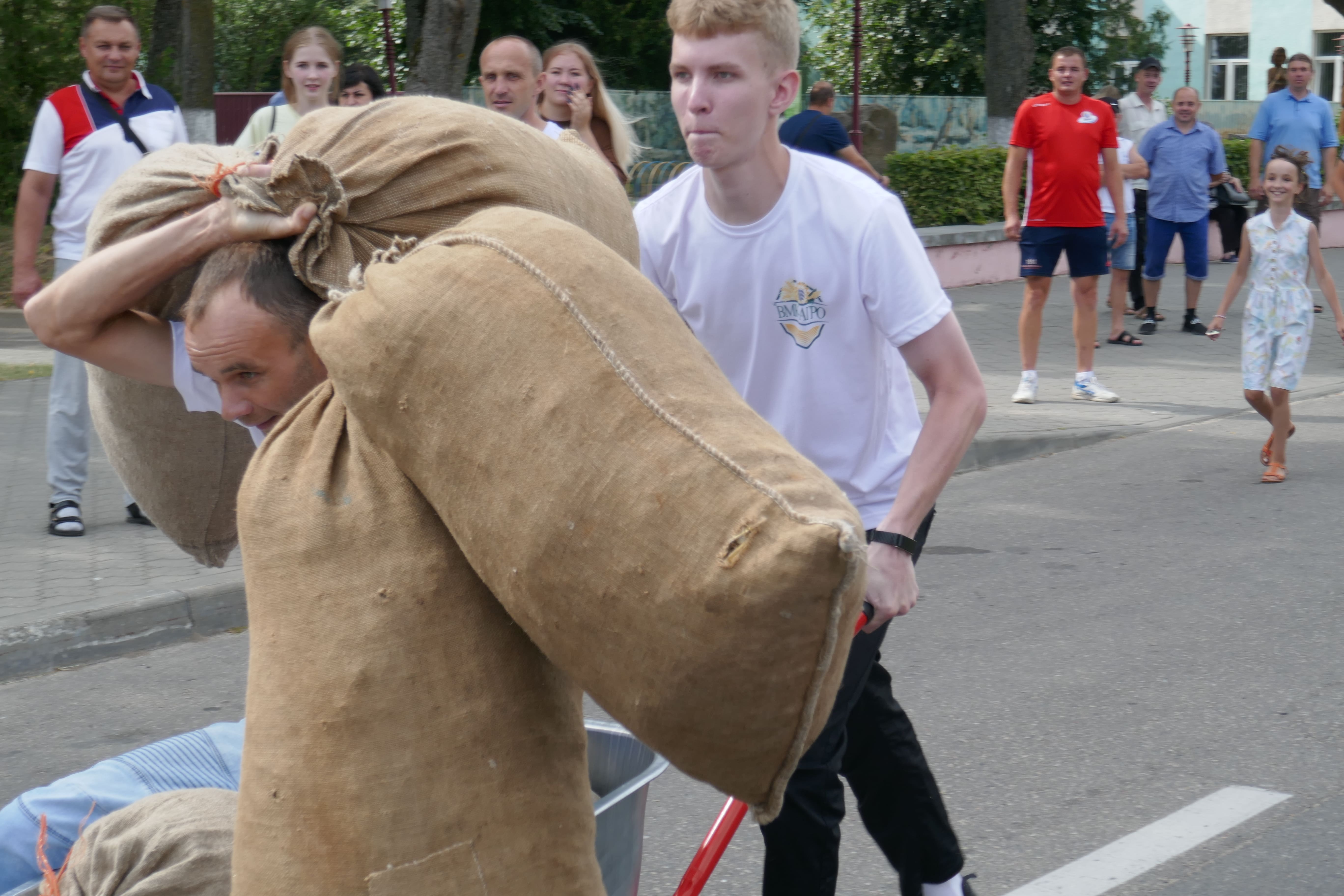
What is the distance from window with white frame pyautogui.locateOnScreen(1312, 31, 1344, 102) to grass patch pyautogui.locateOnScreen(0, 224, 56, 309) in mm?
31956

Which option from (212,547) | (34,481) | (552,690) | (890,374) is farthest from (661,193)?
(34,481)

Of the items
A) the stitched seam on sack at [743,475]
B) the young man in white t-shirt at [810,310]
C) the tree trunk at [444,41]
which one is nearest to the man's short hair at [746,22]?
the young man in white t-shirt at [810,310]

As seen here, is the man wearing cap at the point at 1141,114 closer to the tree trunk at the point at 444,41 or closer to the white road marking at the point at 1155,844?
the tree trunk at the point at 444,41

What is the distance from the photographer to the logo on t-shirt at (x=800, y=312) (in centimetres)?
271

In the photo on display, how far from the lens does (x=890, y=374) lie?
287cm

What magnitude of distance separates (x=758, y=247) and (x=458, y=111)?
1.24m

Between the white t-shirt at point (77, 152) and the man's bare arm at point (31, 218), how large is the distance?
4 cm

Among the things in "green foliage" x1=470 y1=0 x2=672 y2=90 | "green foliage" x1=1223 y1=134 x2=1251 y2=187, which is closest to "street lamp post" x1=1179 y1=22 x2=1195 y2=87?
"green foliage" x1=1223 y1=134 x2=1251 y2=187

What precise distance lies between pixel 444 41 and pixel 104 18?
702 cm

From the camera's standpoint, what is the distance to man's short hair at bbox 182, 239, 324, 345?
1521mm

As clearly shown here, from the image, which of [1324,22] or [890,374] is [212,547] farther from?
[1324,22]

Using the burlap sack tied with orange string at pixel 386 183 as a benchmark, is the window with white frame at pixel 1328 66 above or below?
above

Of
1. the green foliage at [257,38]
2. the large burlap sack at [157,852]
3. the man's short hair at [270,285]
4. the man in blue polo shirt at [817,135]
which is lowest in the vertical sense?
the large burlap sack at [157,852]

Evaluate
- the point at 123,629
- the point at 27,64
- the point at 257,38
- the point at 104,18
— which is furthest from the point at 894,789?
the point at 257,38
